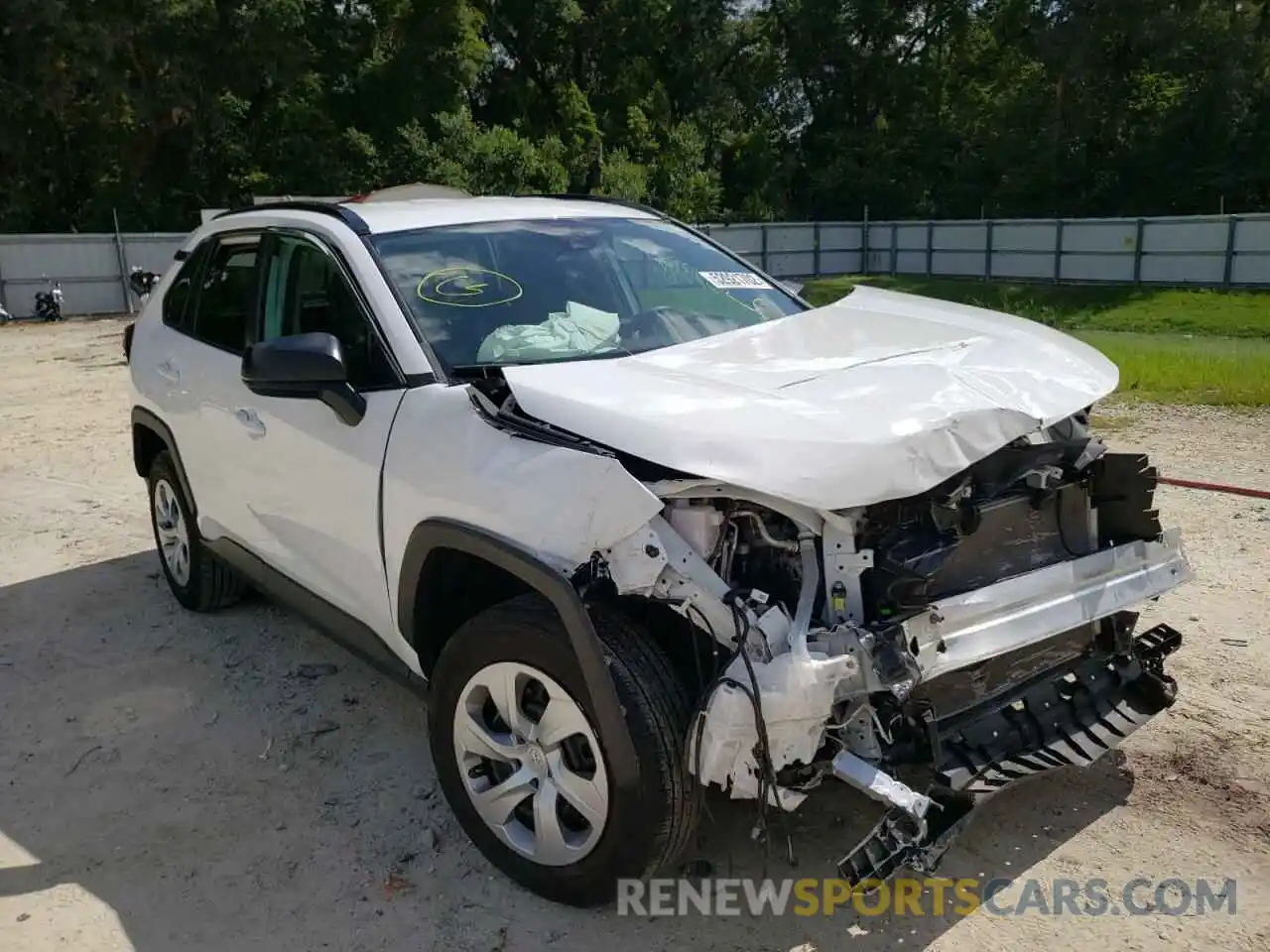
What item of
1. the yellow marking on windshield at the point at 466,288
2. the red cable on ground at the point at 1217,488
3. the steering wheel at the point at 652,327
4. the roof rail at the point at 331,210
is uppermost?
the roof rail at the point at 331,210

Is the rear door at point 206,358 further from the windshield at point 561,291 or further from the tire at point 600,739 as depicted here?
the tire at point 600,739

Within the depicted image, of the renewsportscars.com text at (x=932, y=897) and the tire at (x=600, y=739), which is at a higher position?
the tire at (x=600, y=739)

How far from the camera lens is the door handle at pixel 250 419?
4105 millimetres

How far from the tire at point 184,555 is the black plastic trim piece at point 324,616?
39 cm

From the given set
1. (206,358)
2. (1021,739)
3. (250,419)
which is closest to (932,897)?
(1021,739)

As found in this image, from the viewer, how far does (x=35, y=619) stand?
543 cm

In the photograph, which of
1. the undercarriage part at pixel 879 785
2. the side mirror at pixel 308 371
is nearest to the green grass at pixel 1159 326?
the side mirror at pixel 308 371

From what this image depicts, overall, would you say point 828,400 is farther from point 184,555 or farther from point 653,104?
point 653,104

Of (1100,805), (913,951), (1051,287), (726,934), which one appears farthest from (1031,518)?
(1051,287)

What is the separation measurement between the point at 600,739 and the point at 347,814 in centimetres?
133

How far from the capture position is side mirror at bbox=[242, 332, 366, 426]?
3.29 meters

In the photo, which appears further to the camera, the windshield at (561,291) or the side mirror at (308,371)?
the windshield at (561,291)

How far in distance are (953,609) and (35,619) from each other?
4698 millimetres

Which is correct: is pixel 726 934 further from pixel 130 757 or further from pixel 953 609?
pixel 130 757
